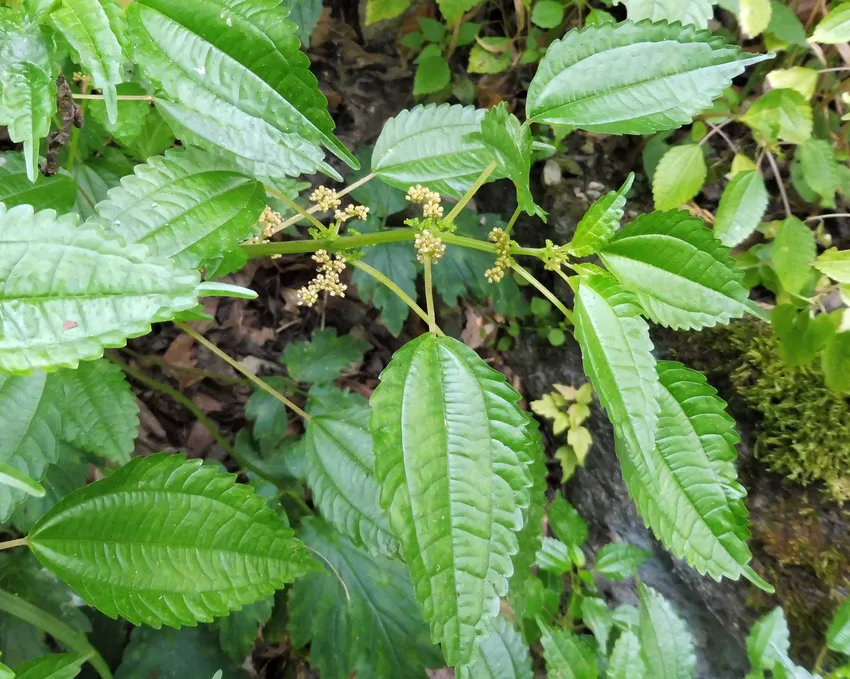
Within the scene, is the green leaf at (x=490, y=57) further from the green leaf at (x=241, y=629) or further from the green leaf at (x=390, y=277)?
the green leaf at (x=241, y=629)

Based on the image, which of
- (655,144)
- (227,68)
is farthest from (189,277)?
(655,144)

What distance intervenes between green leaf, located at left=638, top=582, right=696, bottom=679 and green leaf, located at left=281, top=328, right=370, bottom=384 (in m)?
1.05

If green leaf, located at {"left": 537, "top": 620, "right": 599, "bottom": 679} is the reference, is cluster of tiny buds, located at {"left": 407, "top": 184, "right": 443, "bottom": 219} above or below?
above

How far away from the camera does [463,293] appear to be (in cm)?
191

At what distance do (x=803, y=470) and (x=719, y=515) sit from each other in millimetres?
803

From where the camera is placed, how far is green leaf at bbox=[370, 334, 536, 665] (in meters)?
0.71

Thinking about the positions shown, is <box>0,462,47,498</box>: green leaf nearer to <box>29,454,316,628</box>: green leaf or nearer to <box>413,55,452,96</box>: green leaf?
<box>29,454,316,628</box>: green leaf

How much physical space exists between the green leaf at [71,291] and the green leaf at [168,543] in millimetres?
415

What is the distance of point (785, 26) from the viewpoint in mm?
1544

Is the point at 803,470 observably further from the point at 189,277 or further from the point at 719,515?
the point at 189,277

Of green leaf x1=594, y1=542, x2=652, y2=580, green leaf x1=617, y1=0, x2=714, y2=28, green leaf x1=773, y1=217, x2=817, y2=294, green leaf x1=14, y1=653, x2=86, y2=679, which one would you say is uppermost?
green leaf x1=617, y1=0, x2=714, y2=28

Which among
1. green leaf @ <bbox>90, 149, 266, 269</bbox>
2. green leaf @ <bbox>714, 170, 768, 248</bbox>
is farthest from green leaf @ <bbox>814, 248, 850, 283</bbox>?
green leaf @ <bbox>90, 149, 266, 269</bbox>

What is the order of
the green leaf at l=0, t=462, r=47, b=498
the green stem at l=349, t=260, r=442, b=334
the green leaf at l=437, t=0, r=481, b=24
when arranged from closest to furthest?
1. the green leaf at l=0, t=462, r=47, b=498
2. the green stem at l=349, t=260, r=442, b=334
3. the green leaf at l=437, t=0, r=481, b=24

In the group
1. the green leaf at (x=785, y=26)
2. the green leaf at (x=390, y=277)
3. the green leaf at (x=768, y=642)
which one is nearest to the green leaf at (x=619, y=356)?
the green leaf at (x=768, y=642)
